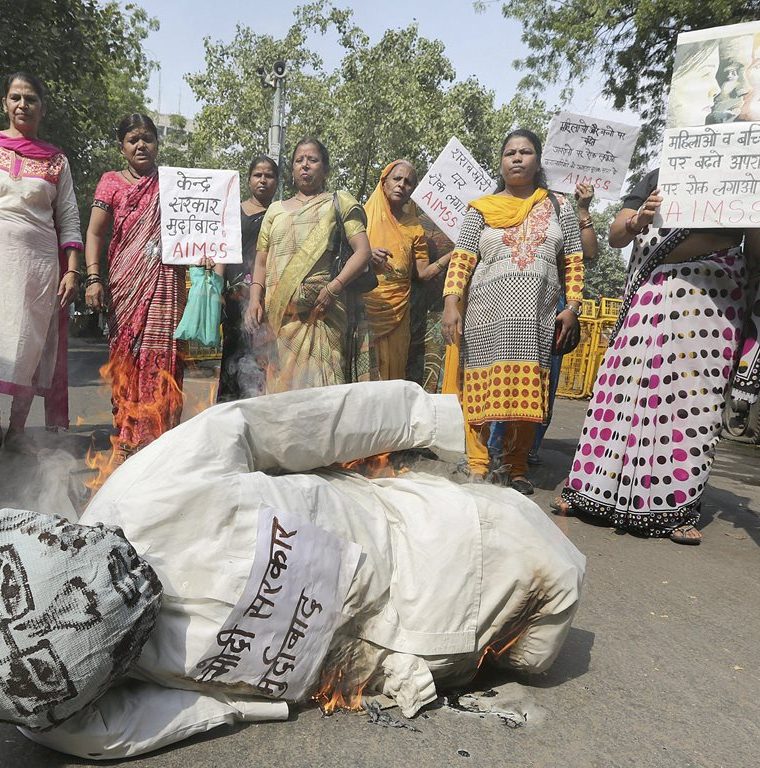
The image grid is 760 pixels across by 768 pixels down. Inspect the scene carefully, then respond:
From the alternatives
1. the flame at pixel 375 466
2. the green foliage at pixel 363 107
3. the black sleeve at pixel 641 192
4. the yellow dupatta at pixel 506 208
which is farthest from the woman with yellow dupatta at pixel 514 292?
the green foliage at pixel 363 107

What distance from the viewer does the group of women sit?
4.03m

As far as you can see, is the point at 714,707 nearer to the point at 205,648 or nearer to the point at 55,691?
the point at 205,648

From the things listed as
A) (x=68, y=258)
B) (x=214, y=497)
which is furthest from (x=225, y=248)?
(x=214, y=497)

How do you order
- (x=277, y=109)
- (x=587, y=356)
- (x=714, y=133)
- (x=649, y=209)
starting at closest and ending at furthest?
(x=714, y=133)
(x=649, y=209)
(x=587, y=356)
(x=277, y=109)

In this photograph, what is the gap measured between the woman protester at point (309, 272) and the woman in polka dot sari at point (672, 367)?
1613 mm

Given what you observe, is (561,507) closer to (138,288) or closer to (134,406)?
(134,406)

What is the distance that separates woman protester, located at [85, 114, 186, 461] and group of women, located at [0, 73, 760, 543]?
10 mm

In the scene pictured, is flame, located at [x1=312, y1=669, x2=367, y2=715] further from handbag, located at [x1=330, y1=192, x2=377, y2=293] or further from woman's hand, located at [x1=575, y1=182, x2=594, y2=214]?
woman's hand, located at [x1=575, y1=182, x2=594, y2=214]

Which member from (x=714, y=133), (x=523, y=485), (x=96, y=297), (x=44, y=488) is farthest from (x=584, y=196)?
(x=44, y=488)

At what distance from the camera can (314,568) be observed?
187cm

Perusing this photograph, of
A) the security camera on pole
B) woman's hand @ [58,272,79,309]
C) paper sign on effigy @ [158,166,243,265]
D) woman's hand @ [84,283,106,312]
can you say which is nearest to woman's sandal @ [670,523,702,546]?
paper sign on effigy @ [158,166,243,265]

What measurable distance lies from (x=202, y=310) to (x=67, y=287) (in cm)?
88

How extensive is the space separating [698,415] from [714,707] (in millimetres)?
2057

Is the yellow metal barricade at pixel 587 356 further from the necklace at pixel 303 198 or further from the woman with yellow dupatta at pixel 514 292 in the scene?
the necklace at pixel 303 198
